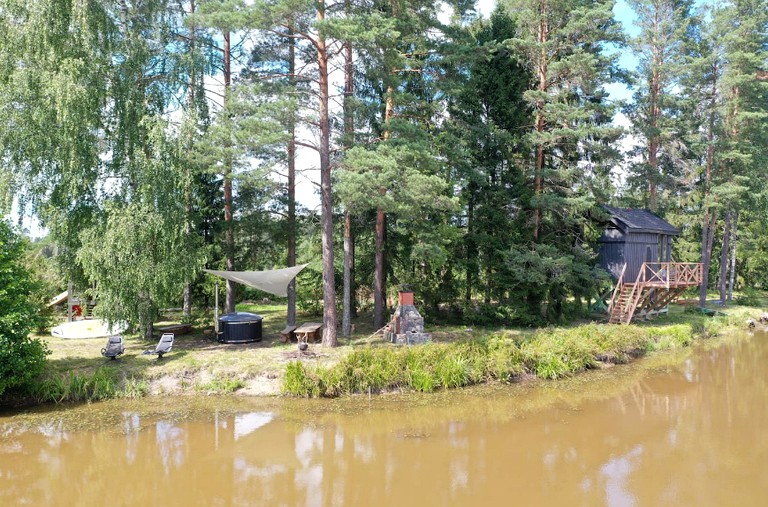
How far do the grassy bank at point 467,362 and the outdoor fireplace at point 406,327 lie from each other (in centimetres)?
139

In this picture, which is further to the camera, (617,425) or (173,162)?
(173,162)

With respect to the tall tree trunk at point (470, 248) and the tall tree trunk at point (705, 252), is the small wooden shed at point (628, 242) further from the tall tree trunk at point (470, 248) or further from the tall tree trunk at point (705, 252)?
the tall tree trunk at point (470, 248)

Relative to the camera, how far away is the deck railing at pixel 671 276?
1692 cm

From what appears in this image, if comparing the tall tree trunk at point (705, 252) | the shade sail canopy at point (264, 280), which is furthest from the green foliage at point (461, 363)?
the tall tree trunk at point (705, 252)

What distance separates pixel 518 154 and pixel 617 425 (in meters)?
10.5

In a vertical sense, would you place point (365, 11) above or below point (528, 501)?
Answer: above

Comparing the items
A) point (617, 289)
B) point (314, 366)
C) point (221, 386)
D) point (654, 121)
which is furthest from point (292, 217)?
point (654, 121)

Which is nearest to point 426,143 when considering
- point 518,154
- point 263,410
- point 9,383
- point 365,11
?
point 365,11

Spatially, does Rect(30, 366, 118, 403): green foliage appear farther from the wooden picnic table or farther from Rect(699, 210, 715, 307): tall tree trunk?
Rect(699, 210, 715, 307): tall tree trunk

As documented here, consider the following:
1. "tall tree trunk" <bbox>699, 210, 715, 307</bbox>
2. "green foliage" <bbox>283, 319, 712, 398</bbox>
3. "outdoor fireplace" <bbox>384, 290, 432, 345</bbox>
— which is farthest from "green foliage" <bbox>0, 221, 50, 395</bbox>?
"tall tree trunk" <bbox>699, 210, 715, 307</bbox>

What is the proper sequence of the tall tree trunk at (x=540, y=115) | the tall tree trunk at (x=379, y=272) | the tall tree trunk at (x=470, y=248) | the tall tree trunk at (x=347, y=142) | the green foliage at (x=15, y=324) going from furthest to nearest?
the tall tree trunk at (x=470, y=248) → the tall tree trunk at (x=540, y=115) → the tall tree trunk at (x=379, y=272) → the tall tree trunk at (x=347, y=142) → the green foliage at (x=15, y=324)

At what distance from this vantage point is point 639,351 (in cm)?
1482

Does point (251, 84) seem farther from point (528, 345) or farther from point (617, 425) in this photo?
point (617, 425)

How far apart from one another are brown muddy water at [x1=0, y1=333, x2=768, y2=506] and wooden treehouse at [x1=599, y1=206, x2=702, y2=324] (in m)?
5.82
